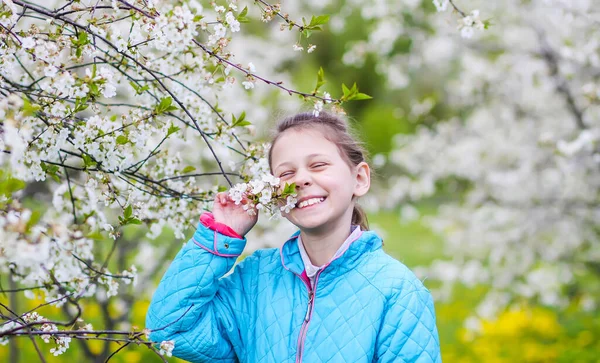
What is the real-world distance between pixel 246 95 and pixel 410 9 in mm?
1761

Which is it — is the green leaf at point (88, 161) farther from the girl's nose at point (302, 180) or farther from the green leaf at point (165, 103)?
the girl's nose at point (302, 180)

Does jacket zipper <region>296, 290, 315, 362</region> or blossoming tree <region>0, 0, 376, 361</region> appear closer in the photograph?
blossoming tree <region>0, 0, 376, 361</region>

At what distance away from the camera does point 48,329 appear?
61.6 inches

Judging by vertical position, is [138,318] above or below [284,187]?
above

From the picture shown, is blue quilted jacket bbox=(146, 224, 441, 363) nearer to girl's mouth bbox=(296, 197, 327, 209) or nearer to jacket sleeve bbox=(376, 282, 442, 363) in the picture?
jacket sleeve bbox=(376, 282, 442, 363)

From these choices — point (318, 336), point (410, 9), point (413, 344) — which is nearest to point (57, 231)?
point (318, 336)

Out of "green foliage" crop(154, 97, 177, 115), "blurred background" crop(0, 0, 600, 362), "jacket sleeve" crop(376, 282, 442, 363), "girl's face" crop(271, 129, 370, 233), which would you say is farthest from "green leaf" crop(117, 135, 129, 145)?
"blurred background" crop(0, 0, 600, 362)

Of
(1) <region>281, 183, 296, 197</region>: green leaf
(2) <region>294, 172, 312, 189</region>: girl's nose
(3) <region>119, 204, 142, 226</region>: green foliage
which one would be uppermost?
(2) <region>294, 172, 312, 189</region>: girl's nose

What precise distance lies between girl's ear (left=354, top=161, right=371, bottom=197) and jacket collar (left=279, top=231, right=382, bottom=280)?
0.46 feet

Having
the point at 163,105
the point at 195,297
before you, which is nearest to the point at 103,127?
the point at 163,105

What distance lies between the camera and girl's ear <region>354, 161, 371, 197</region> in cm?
200

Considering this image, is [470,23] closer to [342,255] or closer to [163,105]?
[342,255]

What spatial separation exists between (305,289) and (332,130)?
0.48 m

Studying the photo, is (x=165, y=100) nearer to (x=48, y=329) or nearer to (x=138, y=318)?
(x=48, y=329)
